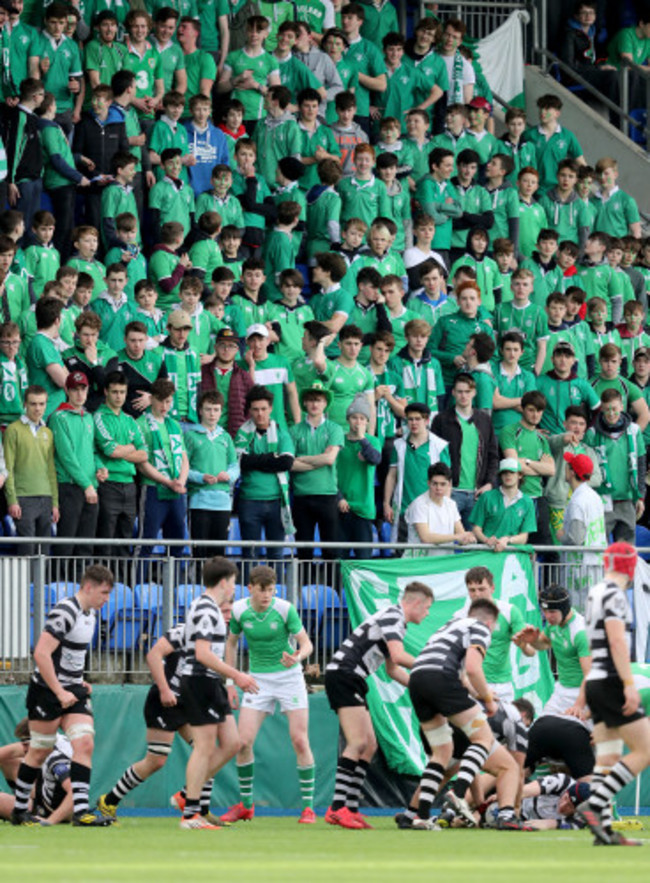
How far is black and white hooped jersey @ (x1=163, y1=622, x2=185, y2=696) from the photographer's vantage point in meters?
15.7

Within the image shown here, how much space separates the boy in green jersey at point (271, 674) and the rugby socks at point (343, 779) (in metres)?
0.45

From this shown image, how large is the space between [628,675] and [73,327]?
7.81 m

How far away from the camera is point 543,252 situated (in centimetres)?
2380

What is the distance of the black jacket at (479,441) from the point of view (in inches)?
795

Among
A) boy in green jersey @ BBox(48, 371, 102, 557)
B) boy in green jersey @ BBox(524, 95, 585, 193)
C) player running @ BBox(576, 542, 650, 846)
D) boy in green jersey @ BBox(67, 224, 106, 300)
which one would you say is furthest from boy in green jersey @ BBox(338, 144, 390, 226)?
player running @ BBox(576, 542, 650, 846)

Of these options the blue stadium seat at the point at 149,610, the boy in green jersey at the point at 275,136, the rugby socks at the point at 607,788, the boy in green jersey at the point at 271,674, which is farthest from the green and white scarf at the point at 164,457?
the rugby socks at the point at 607,788

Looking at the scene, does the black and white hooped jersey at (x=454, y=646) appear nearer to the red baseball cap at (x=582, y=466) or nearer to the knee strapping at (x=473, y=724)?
the knee strapping at (x=473, y=724)

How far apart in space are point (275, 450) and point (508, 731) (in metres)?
4.27

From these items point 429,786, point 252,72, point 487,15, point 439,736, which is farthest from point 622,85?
point 429,786

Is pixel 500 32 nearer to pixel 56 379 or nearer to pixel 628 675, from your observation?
pixel 56 379

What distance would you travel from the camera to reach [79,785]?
14.8 metres

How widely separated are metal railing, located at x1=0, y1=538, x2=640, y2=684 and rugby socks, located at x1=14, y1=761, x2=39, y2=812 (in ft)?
6.55

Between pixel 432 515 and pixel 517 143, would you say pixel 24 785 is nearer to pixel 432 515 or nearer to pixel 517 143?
pixel 432 515

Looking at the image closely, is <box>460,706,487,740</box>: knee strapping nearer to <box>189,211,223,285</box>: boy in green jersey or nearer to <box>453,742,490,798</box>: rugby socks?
<box>453,742,490,798</box>: rugby socks
